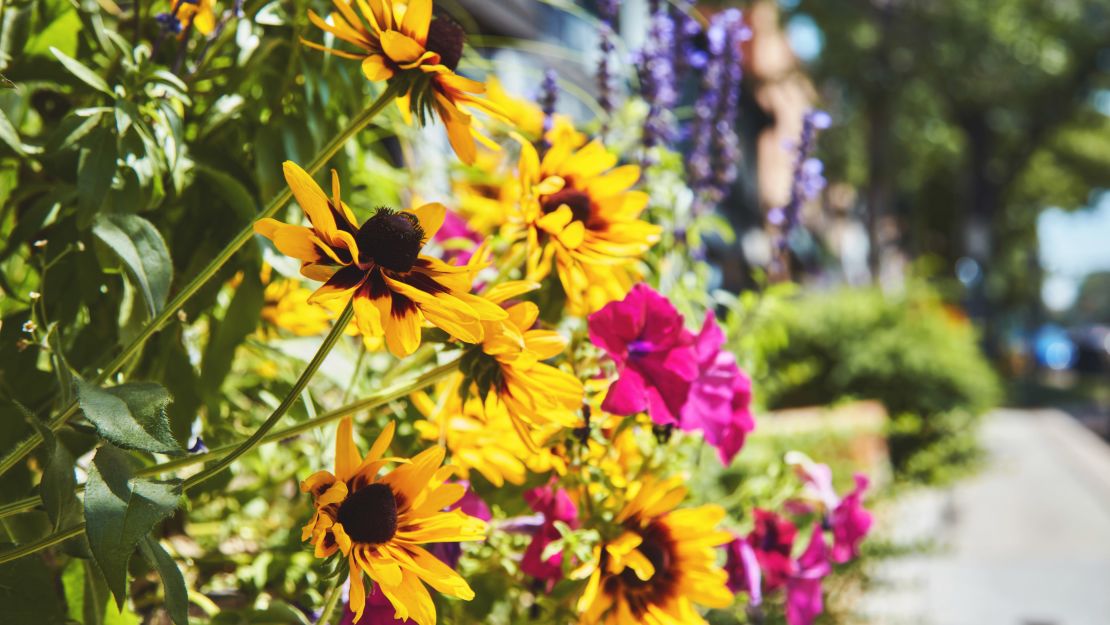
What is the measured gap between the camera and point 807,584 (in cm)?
108

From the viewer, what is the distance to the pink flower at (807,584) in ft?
3.46

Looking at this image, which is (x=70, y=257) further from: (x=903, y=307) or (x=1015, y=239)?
(x=1015, y=239)

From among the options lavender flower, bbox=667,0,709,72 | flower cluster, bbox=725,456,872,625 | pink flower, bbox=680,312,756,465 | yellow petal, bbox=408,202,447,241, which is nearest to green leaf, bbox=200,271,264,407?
yellow petal, bbox=408,202,447,241

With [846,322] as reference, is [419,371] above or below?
above

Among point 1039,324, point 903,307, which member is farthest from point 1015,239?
point 903,307

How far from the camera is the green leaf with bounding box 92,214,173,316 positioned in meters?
0.65

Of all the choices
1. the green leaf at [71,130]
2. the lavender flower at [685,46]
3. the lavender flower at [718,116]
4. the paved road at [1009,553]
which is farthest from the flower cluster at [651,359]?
the paved road at [1009,553]

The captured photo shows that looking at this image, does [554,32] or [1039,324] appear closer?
[554,32]

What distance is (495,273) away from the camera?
2.98ft

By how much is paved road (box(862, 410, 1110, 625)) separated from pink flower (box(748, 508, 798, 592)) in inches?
42.6

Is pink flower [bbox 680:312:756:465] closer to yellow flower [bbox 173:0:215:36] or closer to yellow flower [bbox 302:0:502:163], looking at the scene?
yellow flower [bbox 302:0:502:163]

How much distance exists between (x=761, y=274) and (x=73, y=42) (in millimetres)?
926

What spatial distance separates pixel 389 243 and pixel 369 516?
18cm

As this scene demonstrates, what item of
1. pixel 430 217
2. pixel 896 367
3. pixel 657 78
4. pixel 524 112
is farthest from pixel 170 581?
pixel 896 367
